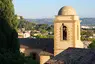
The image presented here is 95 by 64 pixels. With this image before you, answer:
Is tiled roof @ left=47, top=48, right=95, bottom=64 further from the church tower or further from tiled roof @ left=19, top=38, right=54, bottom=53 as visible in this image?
tiled roof @ left=19, top=38, right=54, bottom=53

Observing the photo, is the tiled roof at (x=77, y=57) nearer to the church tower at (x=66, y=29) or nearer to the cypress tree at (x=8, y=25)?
the cypress tree at (x=8, y=25)

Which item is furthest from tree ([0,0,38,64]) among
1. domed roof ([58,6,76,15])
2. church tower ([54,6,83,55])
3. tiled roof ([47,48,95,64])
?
domed roof ([58,6,76,15])

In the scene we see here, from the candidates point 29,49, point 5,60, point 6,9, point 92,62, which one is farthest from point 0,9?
point 29,49

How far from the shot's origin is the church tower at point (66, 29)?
36.8 metres

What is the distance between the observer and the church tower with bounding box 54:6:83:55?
36.8 metres

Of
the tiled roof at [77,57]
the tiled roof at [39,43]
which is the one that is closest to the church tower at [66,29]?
the tiled roof at [39,43]

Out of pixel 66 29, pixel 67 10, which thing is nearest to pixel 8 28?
pixel 66 29

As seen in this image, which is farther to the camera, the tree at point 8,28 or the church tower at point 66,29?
the church tower at point 66,29

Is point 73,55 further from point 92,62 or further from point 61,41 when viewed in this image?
point 61,41

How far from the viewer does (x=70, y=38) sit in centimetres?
3709

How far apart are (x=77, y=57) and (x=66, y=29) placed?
A: 501 inches

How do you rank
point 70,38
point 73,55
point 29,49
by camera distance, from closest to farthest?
point 73,55
point 70,38
point 29,49

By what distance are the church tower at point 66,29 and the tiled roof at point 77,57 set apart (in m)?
10.4

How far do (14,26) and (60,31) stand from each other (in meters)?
15.3
